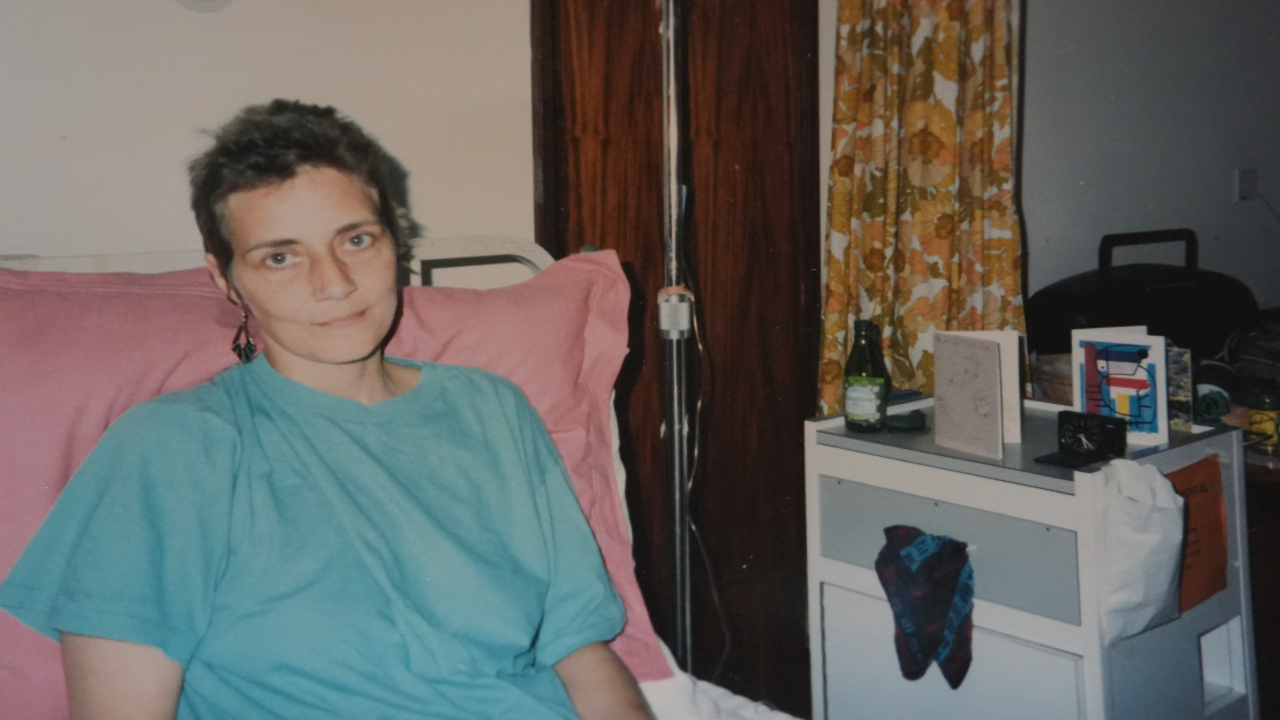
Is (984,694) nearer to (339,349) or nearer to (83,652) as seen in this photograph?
(339,349)

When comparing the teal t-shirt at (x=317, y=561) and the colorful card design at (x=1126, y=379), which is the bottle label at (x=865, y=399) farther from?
the teal t-shirt at (x=317, y=561)

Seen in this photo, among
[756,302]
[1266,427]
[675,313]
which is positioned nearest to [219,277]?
[675,313]

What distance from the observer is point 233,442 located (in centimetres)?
92

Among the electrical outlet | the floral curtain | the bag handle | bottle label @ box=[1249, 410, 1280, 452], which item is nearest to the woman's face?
the floral curtain

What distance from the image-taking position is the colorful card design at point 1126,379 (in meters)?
1.45

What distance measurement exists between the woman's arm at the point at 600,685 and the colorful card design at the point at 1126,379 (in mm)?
899

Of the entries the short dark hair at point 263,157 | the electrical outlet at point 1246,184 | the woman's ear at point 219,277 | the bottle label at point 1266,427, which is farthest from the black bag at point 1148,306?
the woman's ear at point 219,277

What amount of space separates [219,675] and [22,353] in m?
0.38

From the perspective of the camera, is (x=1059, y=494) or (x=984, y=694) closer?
(x=1059, y=494)

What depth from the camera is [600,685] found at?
103cm

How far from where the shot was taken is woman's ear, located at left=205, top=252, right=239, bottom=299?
100cm

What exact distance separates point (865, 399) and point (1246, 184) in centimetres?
216

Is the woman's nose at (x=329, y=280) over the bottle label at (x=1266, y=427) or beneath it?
over

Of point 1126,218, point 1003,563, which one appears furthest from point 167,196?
point 1126,218
